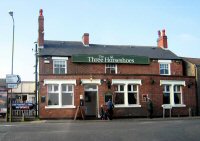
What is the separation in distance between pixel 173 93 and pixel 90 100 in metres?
8.14

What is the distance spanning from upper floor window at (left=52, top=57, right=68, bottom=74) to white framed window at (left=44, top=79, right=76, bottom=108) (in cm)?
303

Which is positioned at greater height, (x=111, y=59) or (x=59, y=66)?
(x=111, y=59)

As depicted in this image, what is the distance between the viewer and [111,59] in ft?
116

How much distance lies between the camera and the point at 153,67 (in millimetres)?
37188

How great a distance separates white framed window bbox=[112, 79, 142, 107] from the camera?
32.7 meters

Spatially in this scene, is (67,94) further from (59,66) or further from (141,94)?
(141,94)

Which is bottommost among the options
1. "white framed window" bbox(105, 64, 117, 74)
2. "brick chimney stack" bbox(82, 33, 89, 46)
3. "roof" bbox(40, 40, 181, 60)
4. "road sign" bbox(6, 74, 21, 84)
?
"road sign" bbox(6, 74, 21, 84)

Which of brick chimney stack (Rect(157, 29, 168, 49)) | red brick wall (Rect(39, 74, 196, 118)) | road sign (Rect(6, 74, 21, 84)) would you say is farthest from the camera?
brick chimney stack (Rect(157, 29, 168, 49))

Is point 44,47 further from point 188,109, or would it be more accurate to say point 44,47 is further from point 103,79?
point 188,109

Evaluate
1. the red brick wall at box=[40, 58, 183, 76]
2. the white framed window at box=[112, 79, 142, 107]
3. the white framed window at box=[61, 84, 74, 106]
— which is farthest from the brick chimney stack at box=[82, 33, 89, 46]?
the white framed window at box=[61, 84, 74, 106]

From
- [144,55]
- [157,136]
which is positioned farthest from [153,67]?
[157,136]

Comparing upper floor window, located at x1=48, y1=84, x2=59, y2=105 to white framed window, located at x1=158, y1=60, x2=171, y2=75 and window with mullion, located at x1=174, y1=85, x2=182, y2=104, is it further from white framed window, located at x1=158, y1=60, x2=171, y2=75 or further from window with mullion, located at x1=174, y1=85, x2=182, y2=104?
white framed window, located at x1=158, y1=60, x2=171, y2=75

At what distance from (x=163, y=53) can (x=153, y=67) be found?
3.04 meters

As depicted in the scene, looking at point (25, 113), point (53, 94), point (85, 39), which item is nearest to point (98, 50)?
point (85, 39)
